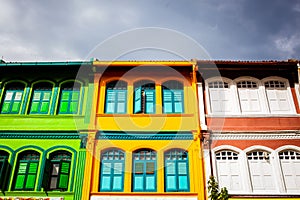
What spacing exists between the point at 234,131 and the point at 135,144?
13.3 ft

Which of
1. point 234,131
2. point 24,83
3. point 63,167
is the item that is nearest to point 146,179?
point 63,167

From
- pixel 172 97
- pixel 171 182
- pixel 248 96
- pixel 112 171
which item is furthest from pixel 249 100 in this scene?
pixel 112 171

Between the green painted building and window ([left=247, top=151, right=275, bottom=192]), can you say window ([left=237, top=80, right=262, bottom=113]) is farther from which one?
the green painted building

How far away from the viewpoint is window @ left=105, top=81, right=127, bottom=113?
12678 mm

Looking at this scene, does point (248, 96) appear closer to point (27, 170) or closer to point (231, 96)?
point (231, 96)

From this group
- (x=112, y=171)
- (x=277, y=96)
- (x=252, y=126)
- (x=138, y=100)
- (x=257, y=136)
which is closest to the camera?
(x=112, y=171)

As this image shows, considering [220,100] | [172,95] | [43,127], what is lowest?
[43,127]

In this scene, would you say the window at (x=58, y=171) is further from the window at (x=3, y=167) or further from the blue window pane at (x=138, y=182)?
the blue window pane at (x=138, y=182)

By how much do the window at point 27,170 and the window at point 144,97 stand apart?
178 inches

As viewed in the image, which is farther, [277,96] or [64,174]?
[277,96]

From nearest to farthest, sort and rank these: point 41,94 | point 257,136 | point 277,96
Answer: point 257,136 → point 277,96 → point 41,94

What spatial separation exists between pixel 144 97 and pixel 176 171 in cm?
350

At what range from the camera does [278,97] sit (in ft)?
42.1

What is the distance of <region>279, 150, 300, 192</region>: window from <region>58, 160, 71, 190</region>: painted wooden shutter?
8367mm
